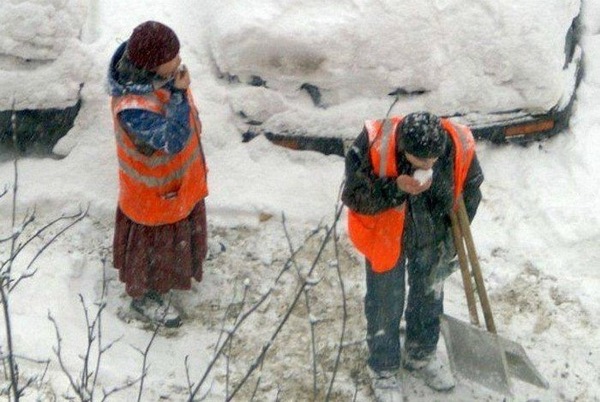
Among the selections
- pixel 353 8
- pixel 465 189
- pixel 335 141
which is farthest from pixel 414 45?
pixel 465 189

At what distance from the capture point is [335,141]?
16.5 ft

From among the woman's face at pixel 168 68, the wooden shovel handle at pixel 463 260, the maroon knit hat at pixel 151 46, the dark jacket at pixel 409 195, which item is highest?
the maroon knit hat at pixel 151 46

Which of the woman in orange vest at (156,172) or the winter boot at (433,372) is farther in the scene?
the winter boot at (433,372)

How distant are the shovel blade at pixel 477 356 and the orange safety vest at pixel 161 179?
4.48 ft

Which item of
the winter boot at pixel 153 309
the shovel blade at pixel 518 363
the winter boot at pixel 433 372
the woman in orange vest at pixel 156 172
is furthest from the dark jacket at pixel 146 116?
the shovel blade at pixel 518 363

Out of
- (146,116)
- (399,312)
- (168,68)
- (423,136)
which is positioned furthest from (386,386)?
(168,68)

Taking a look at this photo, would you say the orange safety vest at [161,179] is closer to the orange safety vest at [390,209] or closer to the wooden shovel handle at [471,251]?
the orange safety vest at [390,209]

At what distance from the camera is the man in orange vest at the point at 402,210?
3.22m

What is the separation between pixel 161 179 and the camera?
390cm

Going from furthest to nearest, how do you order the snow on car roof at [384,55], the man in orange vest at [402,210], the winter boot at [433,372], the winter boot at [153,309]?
the snow on car roof at [384,55], the winter boot at [153,309], the winter boot at [433,372], the man in orange vest at [402,210]

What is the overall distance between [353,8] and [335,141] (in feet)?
2.61

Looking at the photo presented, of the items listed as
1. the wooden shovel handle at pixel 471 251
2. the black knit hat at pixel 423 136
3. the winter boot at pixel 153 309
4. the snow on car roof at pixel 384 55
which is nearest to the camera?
the black knit hat at pixel 423 136

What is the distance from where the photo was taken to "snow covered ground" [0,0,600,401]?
160 inches

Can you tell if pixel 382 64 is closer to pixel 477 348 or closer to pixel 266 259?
pixel 266 259
